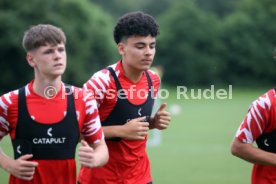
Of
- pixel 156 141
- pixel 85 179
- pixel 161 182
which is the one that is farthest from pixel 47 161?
pixel 156 141

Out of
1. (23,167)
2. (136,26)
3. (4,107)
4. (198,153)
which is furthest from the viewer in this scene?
(198,153)

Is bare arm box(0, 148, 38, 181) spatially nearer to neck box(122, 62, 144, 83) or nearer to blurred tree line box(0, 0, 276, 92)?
neck box(122, 62, 144, 83)

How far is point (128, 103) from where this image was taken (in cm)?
519

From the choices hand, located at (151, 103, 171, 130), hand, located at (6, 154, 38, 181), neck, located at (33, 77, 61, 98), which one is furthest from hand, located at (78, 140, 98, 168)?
hand, located at (151, 103, 171, 130)

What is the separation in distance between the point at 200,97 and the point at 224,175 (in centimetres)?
2493

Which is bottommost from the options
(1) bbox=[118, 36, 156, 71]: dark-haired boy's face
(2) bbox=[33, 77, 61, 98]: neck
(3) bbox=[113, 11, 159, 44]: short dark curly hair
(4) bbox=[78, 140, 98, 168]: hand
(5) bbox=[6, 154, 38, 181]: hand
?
(5) bbox=[6, 154, 38, 181]: hand

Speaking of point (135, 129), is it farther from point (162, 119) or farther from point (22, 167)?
point (22, 167)

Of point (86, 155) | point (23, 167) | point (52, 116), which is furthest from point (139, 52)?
point (23, 167)

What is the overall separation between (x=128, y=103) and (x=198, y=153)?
9.10m

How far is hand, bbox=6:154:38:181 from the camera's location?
3992 millimetres

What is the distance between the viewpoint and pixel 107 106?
5.18 metres

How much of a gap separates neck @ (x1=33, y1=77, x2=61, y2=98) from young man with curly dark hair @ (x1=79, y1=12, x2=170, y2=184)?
785mm

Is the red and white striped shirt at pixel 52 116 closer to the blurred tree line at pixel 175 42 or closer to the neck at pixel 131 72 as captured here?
the neck at pixel 131 72

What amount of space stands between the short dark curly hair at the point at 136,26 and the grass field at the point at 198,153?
4.89 meters
